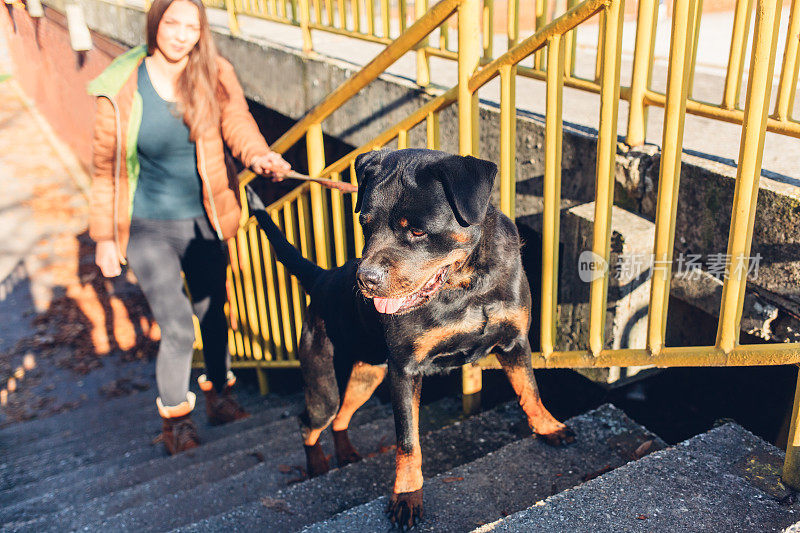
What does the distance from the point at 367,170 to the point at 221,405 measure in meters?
2.64

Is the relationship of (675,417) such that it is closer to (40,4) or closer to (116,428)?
(116,428)

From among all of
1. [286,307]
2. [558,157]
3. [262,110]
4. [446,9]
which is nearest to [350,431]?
[286,307]

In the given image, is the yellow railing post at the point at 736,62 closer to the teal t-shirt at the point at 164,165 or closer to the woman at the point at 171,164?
the woman at the point at 171,164

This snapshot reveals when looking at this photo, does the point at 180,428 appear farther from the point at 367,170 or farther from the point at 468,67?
the point at 468,67

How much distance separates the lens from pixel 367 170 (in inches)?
86.4

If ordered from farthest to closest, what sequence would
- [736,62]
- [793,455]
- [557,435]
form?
[736,62] → [557,435] → [793,455]

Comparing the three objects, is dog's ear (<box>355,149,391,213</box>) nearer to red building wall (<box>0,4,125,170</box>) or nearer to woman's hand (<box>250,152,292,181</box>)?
woman's hand (<box>250,152,292,181</box>)

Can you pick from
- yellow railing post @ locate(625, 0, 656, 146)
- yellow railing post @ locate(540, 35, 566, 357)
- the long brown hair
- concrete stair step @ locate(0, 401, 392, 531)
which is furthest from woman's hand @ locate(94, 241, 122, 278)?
yellow railing post @ locate(625, 0, 656, 146)

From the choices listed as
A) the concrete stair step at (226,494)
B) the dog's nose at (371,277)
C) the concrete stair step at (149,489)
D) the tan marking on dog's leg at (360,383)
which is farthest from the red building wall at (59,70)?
the dog's nose at (371,277)

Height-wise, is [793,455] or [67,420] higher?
[793,455]

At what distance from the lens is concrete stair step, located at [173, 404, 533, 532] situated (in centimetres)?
245

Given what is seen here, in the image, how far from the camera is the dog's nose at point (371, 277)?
1.97 meters

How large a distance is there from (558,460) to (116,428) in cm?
371

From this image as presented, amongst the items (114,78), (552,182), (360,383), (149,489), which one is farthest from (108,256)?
(552,182)
